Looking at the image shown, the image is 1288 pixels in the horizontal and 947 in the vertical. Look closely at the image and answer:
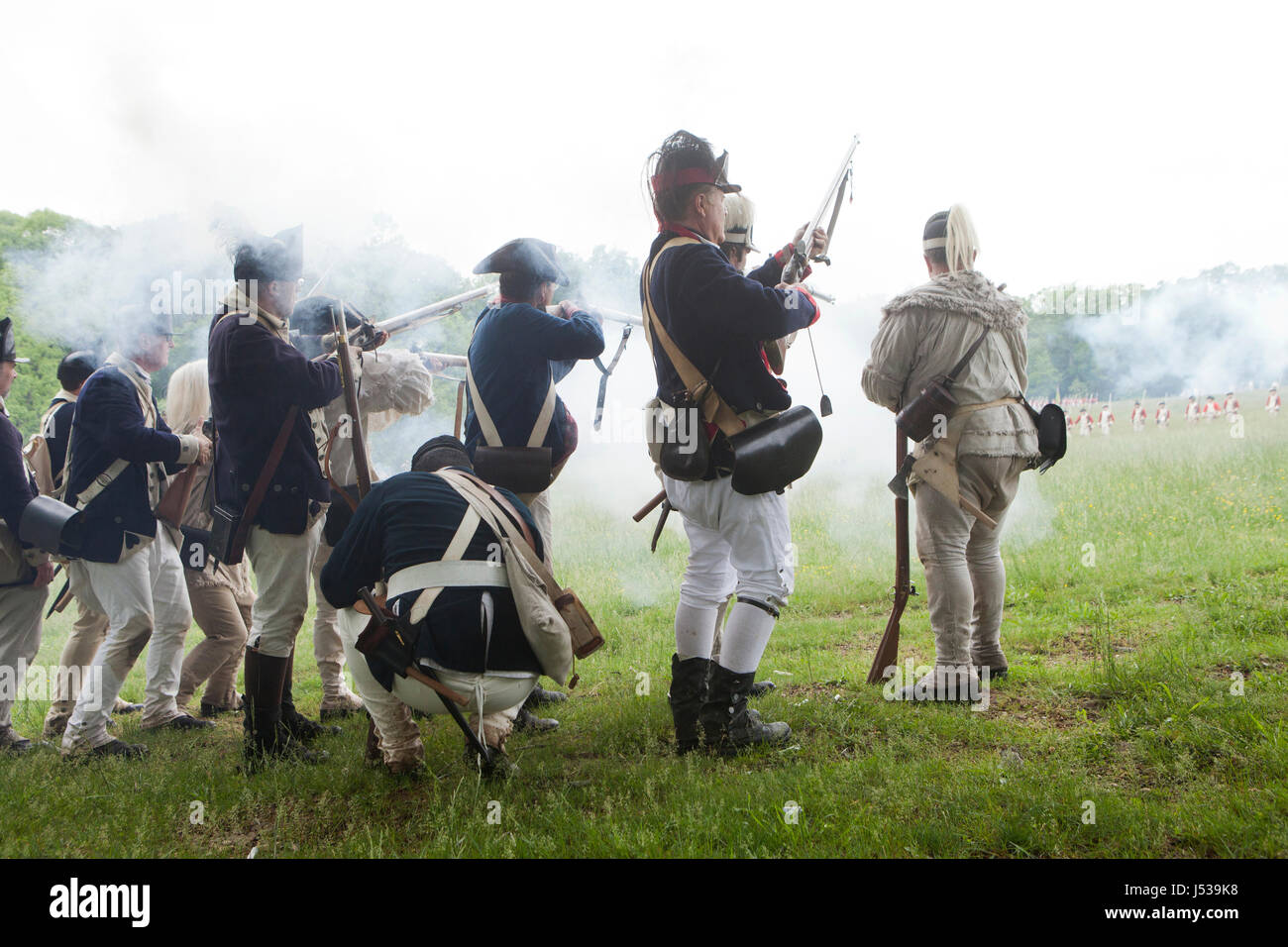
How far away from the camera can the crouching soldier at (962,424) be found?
185 inches

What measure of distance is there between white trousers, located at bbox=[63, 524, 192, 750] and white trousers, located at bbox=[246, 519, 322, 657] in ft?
3.38

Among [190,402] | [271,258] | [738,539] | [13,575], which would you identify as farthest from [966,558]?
[13,575]

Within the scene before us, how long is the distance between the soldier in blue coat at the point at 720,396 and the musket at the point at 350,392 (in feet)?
5.24

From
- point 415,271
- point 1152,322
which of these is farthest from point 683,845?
point 1152,322

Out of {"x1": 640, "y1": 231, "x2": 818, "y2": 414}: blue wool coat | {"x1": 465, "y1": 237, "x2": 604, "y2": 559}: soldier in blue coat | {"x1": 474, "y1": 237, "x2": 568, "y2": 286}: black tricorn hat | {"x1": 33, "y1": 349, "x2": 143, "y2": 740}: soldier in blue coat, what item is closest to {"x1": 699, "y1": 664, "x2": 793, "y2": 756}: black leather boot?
{"x1": 640, "y1": 231, "x2": 818, "y2": 414}: blue wool coat

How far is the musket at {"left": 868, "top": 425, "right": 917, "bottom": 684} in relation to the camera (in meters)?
5.01

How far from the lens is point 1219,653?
4.78 m

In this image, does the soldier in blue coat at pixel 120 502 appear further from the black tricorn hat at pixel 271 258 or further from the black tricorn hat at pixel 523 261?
the black tricorn hat at pixel 523 261

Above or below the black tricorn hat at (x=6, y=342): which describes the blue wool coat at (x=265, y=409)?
below

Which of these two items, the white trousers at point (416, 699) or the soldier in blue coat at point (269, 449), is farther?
the soldier in blue coat at point (269, 449)

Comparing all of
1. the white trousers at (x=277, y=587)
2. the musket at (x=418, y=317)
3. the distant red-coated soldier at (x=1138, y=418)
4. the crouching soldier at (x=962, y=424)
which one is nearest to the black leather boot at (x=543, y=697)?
the white trousers at (x=277, y=587)

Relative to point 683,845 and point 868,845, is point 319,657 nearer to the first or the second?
point 683,845

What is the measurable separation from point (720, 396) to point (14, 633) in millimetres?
4365
